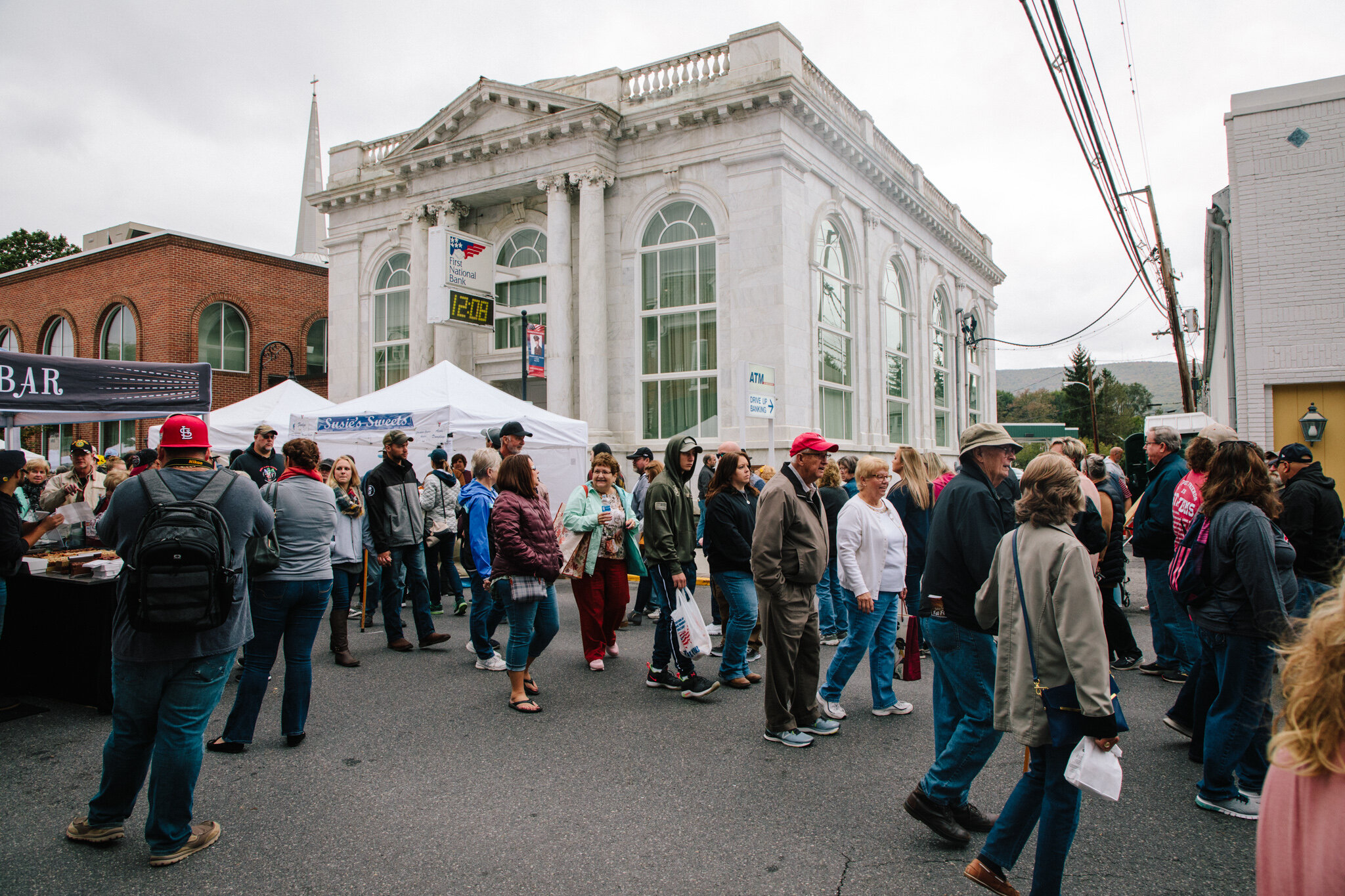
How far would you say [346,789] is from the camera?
4.23 metres

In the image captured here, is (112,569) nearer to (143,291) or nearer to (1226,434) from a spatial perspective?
(1226,434)

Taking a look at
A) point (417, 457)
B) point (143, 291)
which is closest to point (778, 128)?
point (417, 457)

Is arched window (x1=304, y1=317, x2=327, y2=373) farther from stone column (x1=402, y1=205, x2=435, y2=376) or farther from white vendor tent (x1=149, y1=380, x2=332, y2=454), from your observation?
white vendor tent (x1=149, y1=380, x2=332, y2=454)

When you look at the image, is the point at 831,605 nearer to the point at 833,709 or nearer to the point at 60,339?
the point at 833,709

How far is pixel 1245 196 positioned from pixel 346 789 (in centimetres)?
1501

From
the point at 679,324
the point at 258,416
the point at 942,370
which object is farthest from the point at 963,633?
the point at 942,370

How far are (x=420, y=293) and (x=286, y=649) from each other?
17463 mm

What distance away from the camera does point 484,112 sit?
19.9m

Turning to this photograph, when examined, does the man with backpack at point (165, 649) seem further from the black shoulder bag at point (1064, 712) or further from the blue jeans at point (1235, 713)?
the blue jeans at point (1235, 713)

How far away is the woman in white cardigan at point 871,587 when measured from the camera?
17.4 feet

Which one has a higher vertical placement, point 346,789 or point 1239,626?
point 1239,626

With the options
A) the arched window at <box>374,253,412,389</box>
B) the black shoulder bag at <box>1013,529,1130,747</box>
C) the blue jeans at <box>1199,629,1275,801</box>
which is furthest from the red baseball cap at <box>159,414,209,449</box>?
the arched window at <box>374,253,412,389</box>

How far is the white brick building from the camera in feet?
38.9

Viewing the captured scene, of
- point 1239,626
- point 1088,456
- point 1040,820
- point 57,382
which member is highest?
point 57,382
